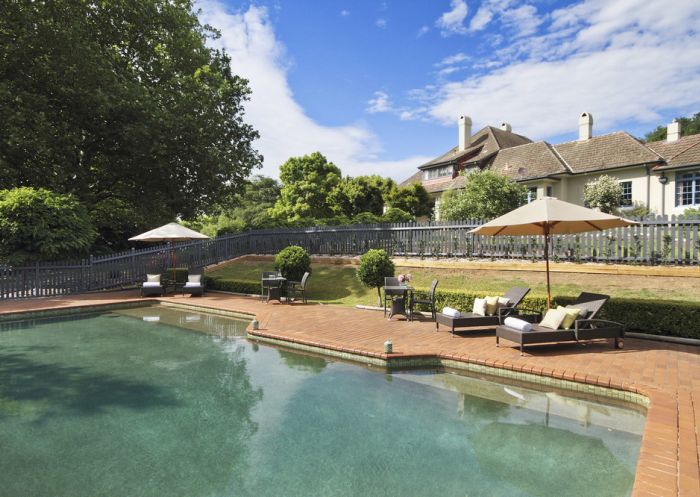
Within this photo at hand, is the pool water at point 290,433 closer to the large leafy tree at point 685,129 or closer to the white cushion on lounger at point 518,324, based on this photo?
the white cushion on lounger at point 518,324

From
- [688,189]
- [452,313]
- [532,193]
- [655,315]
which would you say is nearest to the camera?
[655,315]

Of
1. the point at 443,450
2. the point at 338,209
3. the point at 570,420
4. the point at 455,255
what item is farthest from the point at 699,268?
the point at 338,209

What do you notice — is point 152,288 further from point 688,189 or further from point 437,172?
point 688,189

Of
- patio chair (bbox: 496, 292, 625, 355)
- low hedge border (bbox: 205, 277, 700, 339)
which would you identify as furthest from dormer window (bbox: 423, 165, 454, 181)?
patio chair (bbox: 496, 292, 625, 355)

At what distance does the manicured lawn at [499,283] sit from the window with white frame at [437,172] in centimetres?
2122

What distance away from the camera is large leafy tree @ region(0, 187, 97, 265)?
568 inches

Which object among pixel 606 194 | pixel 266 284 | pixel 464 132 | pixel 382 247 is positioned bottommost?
pixel 266 284

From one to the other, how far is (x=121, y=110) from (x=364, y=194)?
18.7 metres

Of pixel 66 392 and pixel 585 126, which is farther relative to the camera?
pixel 585 126

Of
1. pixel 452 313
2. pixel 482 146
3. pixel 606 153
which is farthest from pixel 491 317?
pixel 482 146

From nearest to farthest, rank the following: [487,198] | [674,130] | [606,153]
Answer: [487,198] → [674,130] → [606,153]

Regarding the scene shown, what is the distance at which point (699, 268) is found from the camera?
9953mm

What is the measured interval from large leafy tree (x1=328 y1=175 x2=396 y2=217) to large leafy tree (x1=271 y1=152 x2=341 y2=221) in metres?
2.69

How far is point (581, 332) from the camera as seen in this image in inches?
274
